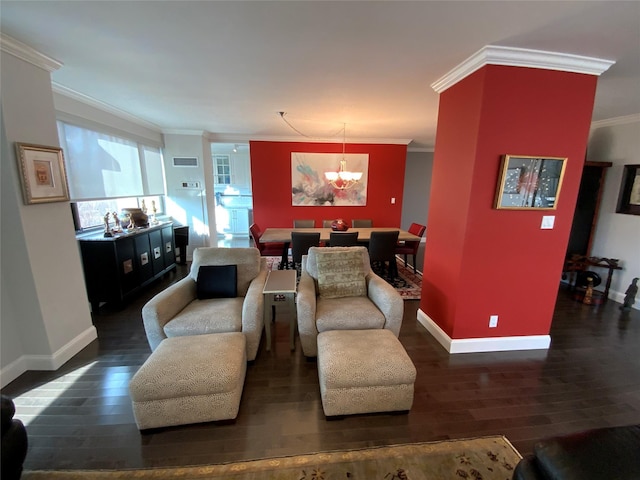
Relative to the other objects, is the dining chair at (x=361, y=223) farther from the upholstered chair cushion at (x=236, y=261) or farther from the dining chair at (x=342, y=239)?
the upholstered chair cushion at (x=236, y=261)

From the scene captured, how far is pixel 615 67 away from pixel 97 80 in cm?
463

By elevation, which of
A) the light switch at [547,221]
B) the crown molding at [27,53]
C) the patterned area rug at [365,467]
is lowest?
the patterned area rug at [365,467]

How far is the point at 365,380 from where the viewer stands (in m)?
1.67

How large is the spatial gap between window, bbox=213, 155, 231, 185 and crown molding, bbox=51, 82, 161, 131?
332 centimetres

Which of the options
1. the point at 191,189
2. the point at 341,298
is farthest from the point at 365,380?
the point at 191,189

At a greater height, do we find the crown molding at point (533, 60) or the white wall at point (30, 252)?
the crown molding at point (533, 60)

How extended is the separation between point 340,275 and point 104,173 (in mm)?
3667

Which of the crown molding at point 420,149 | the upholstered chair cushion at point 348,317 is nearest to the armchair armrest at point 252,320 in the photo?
the upholstered chair cushion at point 348,317

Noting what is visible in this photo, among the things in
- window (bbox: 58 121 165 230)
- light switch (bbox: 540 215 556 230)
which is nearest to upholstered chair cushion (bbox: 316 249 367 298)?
light switch (bbox: 540 215 556 230)

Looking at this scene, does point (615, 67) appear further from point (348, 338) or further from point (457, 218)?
point (348, 338)

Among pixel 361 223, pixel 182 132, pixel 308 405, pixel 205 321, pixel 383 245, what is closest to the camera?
pixel 308 405

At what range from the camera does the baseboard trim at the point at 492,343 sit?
248 cm

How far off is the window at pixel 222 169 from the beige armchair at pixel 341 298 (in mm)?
6239

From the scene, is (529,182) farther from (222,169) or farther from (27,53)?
(222,169)
